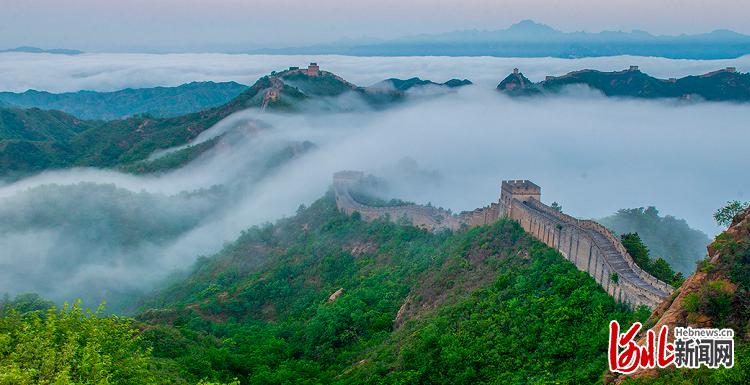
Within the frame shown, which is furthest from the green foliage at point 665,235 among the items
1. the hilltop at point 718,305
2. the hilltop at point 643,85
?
the hilltop at point 643,85

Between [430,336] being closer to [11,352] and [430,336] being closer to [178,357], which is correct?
[178,357]

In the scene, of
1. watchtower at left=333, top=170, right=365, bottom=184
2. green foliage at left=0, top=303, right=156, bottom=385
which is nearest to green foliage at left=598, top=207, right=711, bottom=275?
watchtower at left=333, top=170, right=365, bottom=184

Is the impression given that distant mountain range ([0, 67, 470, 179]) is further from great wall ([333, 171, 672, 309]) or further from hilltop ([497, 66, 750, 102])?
great wall ([333, 171, 672, 309])

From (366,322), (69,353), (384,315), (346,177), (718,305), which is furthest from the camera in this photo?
(346,177)

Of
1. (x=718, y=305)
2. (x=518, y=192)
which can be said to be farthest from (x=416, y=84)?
(x=718, y=305)

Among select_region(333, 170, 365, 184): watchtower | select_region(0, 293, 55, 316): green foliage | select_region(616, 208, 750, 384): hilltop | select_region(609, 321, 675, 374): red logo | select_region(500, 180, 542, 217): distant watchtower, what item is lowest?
select_region(0, 293, 55, 316): green foliage

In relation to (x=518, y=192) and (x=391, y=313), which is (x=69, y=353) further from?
(x=518, y=192)

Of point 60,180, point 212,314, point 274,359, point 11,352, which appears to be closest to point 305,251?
point 212,314
